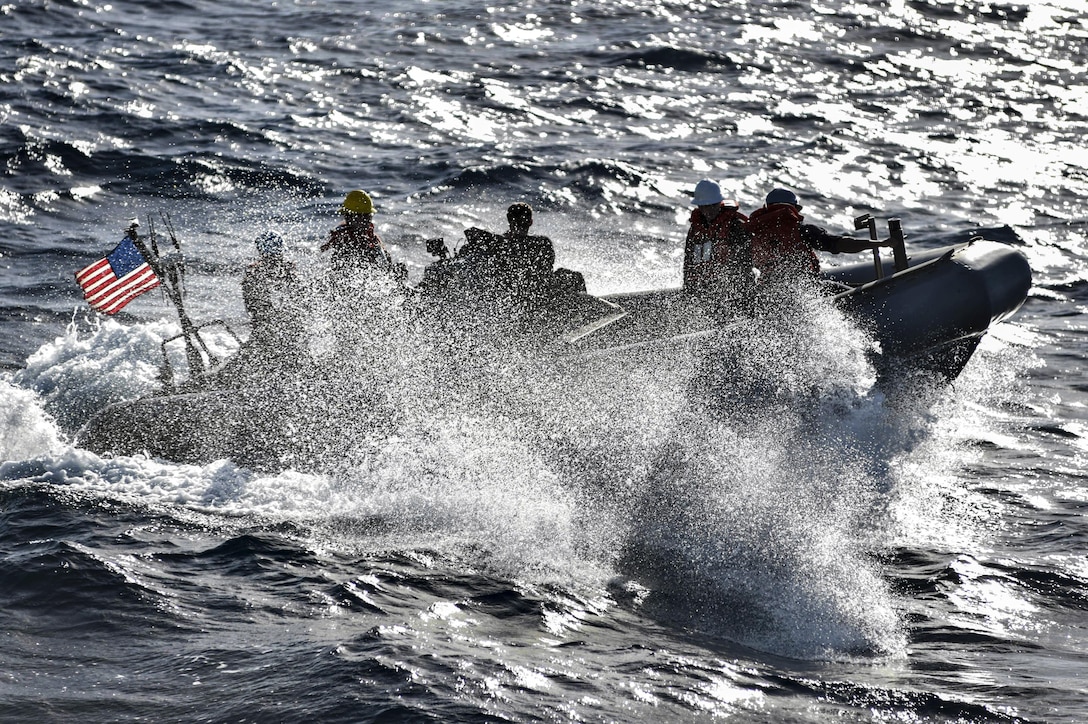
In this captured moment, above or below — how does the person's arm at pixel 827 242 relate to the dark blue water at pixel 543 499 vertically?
above

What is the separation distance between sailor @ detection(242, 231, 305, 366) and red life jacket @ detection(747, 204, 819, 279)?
4205 mm

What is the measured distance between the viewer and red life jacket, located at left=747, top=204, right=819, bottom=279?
10766 mm

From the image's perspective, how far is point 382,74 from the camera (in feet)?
87.2

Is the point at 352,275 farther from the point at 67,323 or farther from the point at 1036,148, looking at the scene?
the point at 1036,148

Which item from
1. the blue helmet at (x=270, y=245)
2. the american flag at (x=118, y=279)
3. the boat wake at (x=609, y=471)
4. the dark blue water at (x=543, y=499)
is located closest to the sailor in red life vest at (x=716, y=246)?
the boat wake at (x=609, y=471)

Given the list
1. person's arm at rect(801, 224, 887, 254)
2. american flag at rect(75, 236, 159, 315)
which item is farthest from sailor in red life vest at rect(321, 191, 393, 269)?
person's arm at rect(801, 224, 887, 254)

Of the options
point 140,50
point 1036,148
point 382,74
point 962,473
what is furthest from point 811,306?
point 140,50

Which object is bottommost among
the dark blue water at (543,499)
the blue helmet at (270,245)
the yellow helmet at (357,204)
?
the dark blue water at (543,499)

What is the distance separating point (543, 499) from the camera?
9148 millimetres

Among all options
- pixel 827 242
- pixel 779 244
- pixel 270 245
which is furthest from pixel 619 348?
pixel 270 245

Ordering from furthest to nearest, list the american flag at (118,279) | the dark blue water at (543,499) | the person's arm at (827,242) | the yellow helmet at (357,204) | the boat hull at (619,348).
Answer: the yellow helmet at (357,204), the person's arm at (827,242), the american flag at (118,279), the boat hull at (619,348), the dark blue water at (543,499)

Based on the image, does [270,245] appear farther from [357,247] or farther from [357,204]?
[357,204]

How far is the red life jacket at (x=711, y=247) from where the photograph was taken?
1062 cm

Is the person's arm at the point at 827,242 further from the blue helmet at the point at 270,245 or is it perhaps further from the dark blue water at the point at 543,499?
the blue helmet at the point at 270,245
